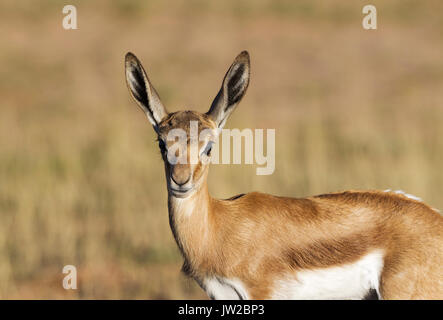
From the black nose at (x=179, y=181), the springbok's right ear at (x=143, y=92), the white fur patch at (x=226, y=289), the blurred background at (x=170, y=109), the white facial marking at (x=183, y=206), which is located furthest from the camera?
the blurred background at (x=170, y=109)

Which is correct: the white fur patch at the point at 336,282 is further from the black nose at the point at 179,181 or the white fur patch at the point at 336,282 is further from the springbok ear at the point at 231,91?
the springbok ear at the point at 231,91

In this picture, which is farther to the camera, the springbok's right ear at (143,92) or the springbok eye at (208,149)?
the springbok's right ear at (143,92)

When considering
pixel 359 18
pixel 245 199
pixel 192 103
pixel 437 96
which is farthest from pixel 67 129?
pixel 359 18

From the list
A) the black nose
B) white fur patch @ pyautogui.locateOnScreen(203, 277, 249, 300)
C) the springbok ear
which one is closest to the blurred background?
white fur patch @ pyautogui.locateOnScreen(203, 277, 249, 300)

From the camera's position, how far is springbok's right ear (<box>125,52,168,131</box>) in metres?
5.21

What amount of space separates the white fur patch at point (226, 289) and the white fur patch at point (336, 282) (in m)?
0.21

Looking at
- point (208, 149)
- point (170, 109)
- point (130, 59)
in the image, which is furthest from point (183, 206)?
point (170, 109)

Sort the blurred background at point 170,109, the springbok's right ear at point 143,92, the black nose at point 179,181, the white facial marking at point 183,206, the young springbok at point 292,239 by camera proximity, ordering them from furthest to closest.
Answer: the blurred background at point 170,109 < the springbok's right ear at point 143,92 < the white facial marking at point 183,206 < the young springbok at point 292,239 < the black nose at point 179,181

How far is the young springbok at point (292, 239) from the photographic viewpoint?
484cm

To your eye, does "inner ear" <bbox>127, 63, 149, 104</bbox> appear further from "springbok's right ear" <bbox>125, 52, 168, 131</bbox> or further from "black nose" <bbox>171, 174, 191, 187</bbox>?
"black nose" <bbox>171, 174, 191, 187</bbox>

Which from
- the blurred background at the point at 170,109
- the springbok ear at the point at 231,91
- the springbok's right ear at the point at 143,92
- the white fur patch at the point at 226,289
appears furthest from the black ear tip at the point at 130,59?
the blurred background at the point at 170,109

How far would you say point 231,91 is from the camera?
206 inches

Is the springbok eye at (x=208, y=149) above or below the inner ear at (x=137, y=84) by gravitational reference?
below

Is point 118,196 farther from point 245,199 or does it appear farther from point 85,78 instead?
point 85,78
